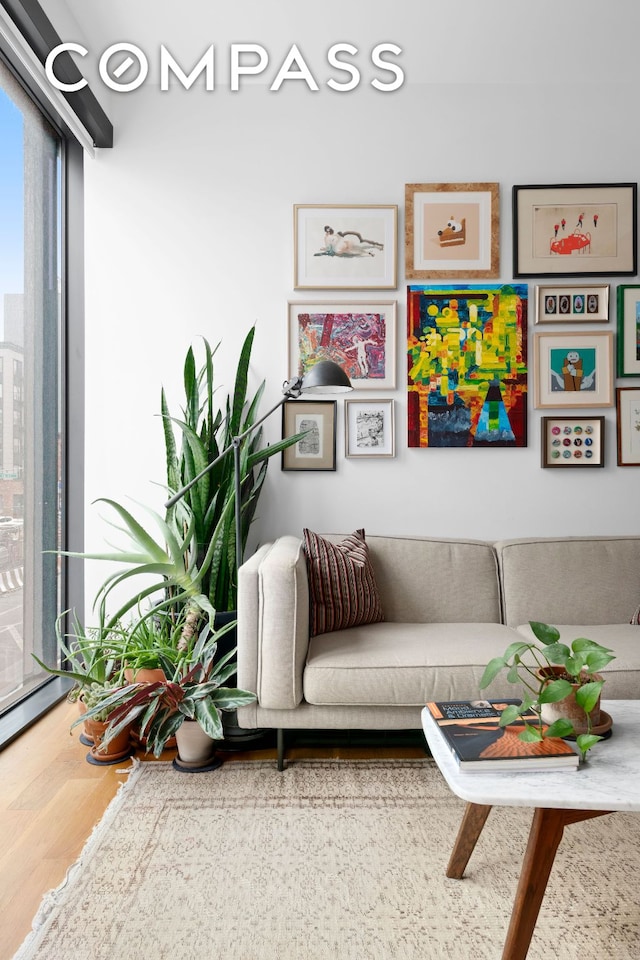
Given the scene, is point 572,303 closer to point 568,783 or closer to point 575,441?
point 575,441

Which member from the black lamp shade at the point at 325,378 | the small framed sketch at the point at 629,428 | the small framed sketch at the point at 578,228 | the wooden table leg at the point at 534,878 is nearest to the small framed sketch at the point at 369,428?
the black lamp shade at the point at 325,378

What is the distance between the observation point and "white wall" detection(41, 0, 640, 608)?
3004 millimetres

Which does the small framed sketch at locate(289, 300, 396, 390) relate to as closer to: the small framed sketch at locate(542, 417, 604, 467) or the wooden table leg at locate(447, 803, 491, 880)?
the small framed sketch at locate(542, 417, 604, 467)

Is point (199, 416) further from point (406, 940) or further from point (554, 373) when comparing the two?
point (406, 940)

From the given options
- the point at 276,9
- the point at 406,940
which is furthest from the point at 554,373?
the point at 406,940

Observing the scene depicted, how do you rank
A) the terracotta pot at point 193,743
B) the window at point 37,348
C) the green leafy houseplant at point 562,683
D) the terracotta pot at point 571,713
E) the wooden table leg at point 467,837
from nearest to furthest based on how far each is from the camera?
the green leafy houseplant at point 562,683 < the terracotta pot at point 571,713 < the wooden table leg at point 467,837 < the terracotta pot at point 193,743 < the window at point 37,348

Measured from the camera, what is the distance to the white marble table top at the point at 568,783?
3.71ft

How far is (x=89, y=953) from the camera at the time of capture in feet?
4.26

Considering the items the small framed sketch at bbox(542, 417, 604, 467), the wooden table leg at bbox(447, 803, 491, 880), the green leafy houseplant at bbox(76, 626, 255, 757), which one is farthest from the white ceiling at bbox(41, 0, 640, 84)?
the wooden table leg at bbox(447, 803, 491, 880)

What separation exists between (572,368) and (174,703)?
7.38ft

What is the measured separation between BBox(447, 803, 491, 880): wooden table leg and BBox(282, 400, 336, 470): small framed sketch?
5.74ft

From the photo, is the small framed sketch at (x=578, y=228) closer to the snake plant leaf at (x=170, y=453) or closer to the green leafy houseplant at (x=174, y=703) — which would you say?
the snake plant leaf at (x=170, y=453)

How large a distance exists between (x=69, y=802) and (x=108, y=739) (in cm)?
20

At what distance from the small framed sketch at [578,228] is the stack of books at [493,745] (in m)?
2.23
